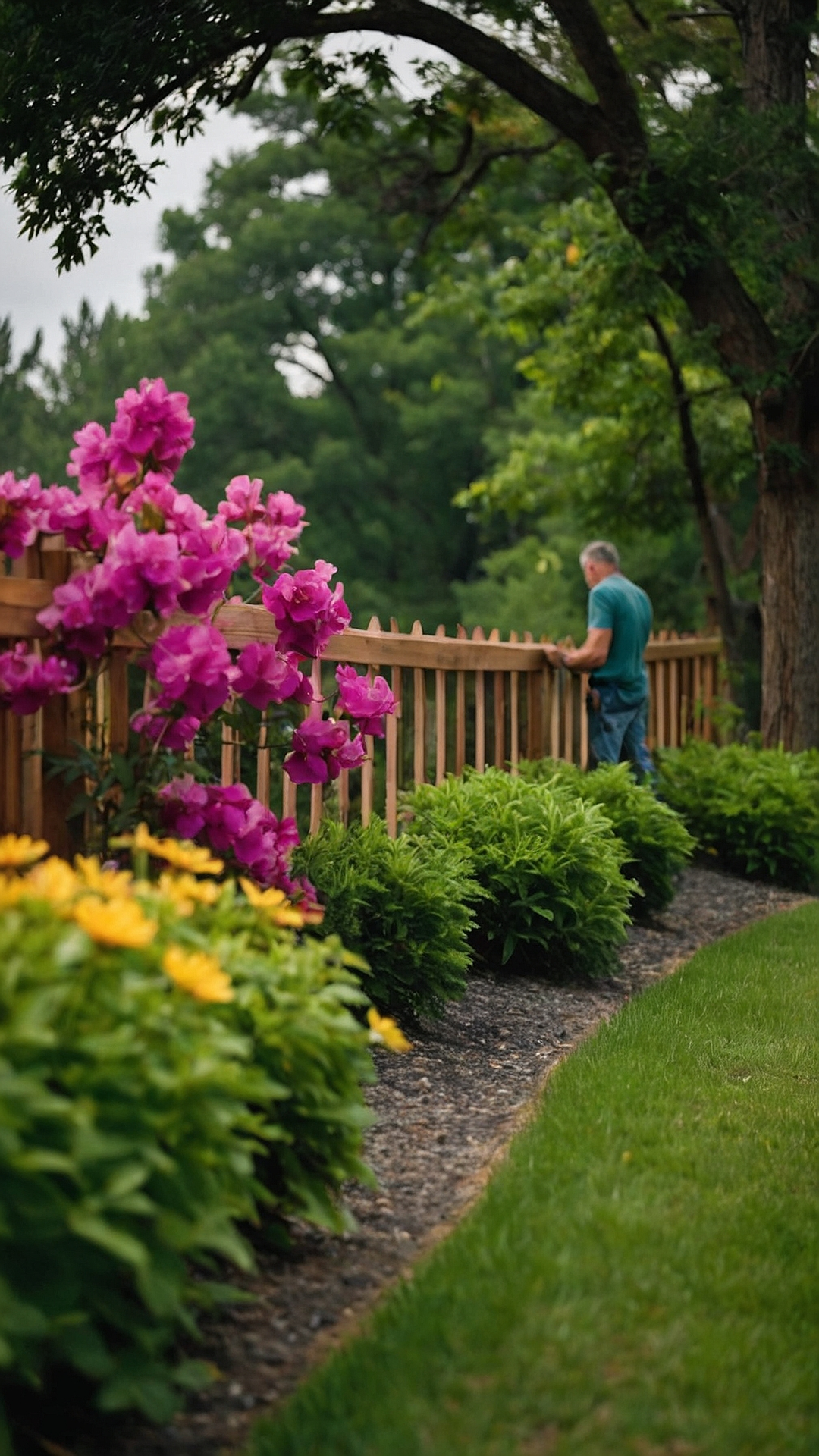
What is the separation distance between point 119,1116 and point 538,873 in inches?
148

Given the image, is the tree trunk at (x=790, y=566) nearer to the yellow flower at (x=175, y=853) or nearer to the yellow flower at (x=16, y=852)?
the yellow flower at (x=175, y=853)

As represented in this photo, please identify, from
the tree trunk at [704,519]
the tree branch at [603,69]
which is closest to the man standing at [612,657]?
the tree branch at [603,69]

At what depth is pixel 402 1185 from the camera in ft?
11.7

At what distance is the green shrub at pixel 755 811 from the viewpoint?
28.6 feet

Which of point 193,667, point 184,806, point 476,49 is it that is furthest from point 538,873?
point 476,49

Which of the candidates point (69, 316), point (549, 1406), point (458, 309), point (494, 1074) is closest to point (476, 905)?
point (494, 1074)

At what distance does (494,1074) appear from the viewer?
15.1 ft

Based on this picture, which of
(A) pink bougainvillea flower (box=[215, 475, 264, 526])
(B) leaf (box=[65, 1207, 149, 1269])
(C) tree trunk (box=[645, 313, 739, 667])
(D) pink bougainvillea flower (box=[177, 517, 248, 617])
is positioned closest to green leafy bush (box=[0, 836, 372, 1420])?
(B) leaf (box=[65, 1207, 149, 1269])

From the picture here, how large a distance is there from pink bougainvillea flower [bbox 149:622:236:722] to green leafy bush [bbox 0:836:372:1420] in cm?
93

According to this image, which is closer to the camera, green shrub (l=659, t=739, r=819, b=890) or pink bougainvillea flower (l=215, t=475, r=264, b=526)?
pink bougainvillea flower (l=215, t=475, r=264, b=526)

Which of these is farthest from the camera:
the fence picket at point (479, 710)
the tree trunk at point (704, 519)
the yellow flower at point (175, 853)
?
the tree trunk at point (704, 519)

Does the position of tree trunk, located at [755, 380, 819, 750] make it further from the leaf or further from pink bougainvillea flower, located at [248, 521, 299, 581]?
the leaf

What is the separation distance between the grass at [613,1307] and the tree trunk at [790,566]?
6280 mm

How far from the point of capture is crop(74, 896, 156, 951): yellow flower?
7.59 feet
